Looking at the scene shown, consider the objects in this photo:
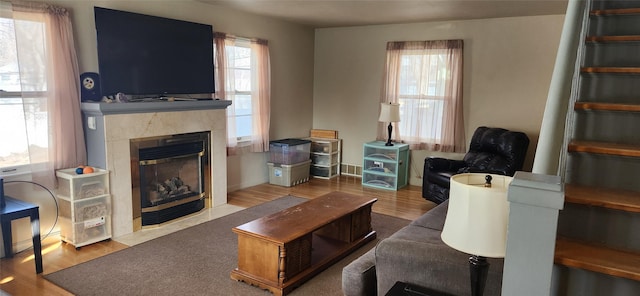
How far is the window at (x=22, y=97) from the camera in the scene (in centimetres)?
331

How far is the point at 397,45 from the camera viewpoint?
6117 millimetres

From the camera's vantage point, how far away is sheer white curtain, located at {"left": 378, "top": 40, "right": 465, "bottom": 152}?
5773 mm

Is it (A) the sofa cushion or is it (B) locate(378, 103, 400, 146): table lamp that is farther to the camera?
(B) locate(378, 103, 400, 146): table lamp

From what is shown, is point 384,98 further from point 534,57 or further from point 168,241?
point 168,241

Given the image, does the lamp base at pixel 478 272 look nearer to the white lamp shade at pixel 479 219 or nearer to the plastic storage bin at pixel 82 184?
the white lamp shade at pixel 479 219

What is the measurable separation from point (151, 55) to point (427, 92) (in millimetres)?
3660

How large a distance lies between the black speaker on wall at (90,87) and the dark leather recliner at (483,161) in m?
3.70

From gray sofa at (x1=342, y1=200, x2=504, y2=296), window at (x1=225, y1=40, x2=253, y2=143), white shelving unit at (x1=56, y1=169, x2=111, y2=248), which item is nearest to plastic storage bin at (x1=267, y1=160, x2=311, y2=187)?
window at (x1=225, y1=40, x2=253, y2=143)

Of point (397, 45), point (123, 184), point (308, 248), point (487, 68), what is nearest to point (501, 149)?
point (487, 68)

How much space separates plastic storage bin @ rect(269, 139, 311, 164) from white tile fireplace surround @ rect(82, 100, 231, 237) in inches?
68.7

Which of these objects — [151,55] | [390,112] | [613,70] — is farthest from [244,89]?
[613,70]

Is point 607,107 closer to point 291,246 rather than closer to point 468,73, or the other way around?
point 291,246

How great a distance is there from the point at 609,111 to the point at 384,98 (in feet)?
14.8

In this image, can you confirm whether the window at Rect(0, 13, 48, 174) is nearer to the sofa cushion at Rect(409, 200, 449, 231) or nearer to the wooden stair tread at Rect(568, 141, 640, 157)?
the sofa cushion at Rect(409, 200, 449, 231)
